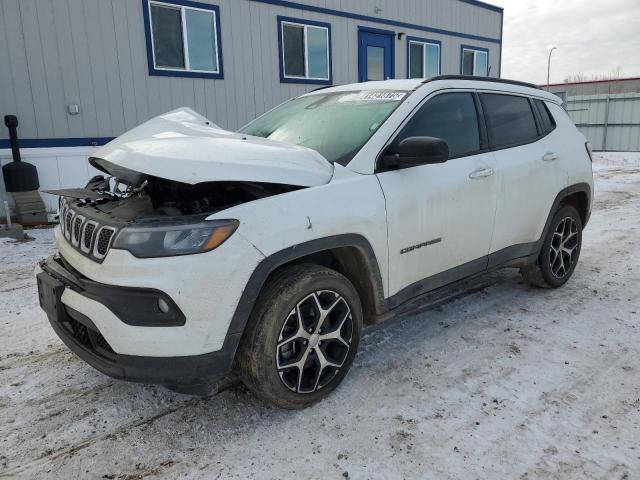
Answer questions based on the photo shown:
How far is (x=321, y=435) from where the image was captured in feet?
8.27

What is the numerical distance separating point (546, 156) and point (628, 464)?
2.60 metres

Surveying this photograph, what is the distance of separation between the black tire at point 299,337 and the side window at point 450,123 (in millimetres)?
1113

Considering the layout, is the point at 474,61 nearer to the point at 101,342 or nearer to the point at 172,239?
the point at 172,239

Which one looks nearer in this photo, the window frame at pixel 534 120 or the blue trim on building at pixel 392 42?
the window frame at pixel 534 120

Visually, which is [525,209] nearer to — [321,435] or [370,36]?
[321,435]

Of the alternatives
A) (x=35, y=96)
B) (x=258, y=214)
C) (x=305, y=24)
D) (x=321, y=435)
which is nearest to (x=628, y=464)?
(x=321, y=435)

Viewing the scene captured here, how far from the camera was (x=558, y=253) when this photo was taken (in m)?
4.50

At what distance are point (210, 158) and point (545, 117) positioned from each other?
329 centimetres

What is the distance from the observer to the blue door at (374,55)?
12.2m

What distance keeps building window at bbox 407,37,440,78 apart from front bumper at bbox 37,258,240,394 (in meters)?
12.6

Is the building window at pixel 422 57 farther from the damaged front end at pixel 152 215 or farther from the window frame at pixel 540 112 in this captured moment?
the damaged front end at pixel 152 215

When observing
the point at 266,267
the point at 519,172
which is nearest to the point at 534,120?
the point at 519,172

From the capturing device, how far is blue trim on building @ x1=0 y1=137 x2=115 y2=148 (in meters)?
7.91

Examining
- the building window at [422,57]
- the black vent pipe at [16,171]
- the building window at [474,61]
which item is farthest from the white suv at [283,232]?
the building window at [474,61]
